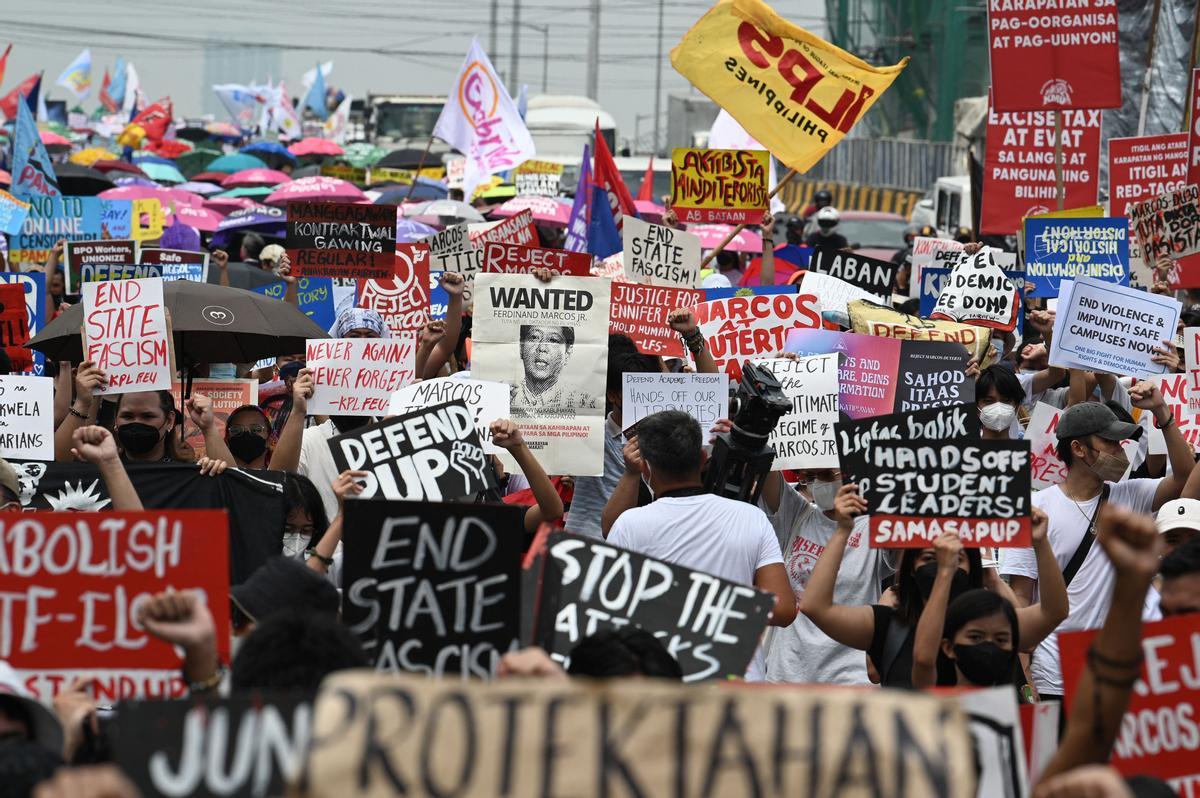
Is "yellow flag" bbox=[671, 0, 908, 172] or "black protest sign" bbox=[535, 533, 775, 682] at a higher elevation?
"yellow flag" bbox=[671, 0, 908, 172]

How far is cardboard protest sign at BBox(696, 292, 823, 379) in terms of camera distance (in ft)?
28.5

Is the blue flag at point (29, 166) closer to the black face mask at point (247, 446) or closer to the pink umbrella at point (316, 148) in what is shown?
the black face mask at point (247, 446)

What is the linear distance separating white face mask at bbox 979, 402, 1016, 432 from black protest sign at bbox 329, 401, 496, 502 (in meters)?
2.93

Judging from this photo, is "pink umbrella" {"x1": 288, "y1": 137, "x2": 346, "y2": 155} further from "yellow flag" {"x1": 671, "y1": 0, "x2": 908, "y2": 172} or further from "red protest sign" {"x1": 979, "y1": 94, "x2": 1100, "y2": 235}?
"yellow flag" {"x1": 671, "y1": 0, "x2": 908, "y2": 172}

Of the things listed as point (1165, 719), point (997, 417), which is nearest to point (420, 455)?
point (1165, 719)

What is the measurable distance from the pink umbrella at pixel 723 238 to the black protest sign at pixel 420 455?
1112 cm

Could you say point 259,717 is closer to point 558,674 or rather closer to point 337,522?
point 558,674

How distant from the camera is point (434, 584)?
4.34m

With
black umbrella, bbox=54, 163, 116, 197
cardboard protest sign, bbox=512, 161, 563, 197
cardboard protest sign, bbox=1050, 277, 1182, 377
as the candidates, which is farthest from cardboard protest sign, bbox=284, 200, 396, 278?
black umbrella, bbox=54, 163, 116, 197

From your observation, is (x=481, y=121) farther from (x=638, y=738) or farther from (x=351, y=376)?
(x=638, y=738)

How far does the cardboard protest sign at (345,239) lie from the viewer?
11.0 metres

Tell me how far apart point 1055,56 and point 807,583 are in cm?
804

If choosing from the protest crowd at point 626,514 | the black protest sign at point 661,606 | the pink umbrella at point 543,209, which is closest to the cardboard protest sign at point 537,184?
the pink umbrella at point 543,209

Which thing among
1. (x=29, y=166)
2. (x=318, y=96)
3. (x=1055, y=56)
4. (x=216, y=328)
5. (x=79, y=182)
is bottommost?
(x=216, y=328)
